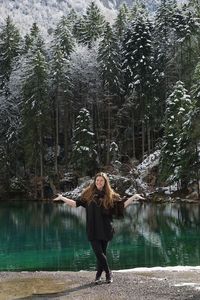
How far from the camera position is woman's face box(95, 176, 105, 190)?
898cm

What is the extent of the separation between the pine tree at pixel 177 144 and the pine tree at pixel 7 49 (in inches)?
1075

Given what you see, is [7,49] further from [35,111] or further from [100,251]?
[100,251]

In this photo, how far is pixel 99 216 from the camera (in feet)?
29.7

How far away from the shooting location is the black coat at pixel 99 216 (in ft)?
29.7

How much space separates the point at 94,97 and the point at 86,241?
3600 cm

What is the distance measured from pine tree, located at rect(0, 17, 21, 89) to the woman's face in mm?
56140

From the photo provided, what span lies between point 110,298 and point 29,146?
1783 inches

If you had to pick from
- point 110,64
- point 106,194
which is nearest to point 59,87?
point 110,64

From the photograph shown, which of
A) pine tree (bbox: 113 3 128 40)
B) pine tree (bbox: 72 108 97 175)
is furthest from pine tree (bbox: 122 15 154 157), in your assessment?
pine tree (bbox: 72 108 97 175)

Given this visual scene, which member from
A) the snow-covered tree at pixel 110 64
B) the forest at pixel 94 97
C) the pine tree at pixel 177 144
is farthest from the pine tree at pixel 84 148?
the pine tree at pixel 177 144

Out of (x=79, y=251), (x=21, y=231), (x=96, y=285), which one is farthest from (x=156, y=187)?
(x=96, y=285)

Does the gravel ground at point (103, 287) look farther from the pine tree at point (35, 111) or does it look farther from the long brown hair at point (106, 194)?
the pine tree at point (35, 111)

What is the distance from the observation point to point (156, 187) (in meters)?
46.5

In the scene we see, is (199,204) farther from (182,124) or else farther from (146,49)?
(146,49)
